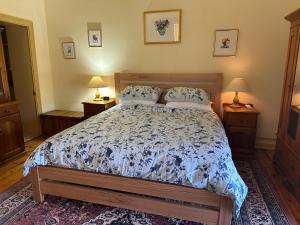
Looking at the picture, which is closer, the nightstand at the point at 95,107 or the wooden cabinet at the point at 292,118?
the wooden cabinet at the point at 292,118

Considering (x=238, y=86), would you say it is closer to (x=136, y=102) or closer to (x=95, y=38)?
(x=136, y=102)

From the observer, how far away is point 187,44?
3.55m

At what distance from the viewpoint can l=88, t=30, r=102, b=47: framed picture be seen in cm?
389

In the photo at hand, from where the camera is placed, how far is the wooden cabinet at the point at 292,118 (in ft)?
7.86

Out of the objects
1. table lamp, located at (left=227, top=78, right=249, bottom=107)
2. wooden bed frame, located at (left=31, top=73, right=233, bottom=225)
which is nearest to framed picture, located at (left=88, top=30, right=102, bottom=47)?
table lamp, located at (left=227, top=78, right=249, bottom=107)

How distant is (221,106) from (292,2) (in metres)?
1.70

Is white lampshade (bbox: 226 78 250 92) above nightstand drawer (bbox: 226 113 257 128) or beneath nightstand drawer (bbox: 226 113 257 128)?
above

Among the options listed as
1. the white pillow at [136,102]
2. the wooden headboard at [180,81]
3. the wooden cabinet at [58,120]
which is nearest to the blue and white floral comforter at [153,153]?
the white pillow at [136,102]

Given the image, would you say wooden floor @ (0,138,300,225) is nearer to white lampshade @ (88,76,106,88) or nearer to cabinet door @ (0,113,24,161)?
cabinet door @ (0,113,24,161)

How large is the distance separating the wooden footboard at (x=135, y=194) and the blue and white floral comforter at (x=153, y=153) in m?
0.07

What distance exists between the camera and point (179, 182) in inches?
68.6

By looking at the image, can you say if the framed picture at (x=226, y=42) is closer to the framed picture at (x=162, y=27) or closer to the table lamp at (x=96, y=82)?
the framed picture at (x=162, y=27)

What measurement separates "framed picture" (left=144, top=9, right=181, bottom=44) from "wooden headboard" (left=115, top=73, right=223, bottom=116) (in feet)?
1.81

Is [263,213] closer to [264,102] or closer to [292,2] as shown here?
[264,102]
